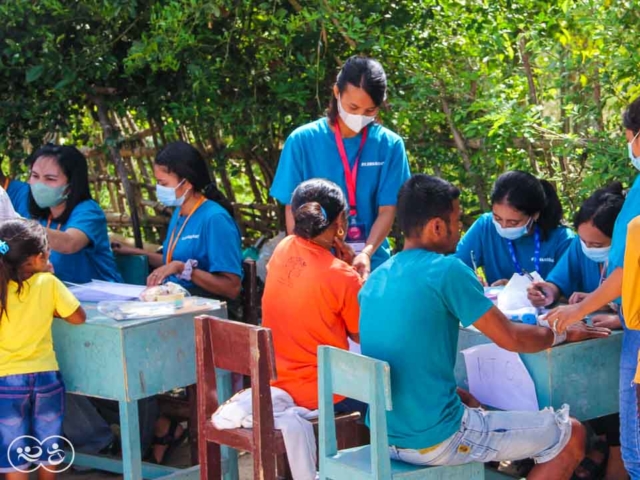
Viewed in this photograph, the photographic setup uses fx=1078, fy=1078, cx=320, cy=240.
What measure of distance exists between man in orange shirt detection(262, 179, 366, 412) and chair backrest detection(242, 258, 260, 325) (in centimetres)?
103

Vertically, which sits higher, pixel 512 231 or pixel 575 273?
pixel 512 231

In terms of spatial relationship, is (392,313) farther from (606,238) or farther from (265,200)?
(265,200)

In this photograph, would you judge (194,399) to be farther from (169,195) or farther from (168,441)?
(169,195)

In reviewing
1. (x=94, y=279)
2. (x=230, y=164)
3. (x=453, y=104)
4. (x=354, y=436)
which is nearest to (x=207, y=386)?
(x=354, y=436)

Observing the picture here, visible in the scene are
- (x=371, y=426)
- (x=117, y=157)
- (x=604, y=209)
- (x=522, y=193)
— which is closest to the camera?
(x=371, y=426)

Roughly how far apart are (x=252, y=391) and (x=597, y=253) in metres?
1.54

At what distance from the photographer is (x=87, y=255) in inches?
201

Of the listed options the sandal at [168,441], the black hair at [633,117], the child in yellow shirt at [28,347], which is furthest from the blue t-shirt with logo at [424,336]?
the sandal at [168,441]

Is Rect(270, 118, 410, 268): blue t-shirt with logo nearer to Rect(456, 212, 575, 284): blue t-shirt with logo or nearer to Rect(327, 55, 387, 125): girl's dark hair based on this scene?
Rect(327, 55, 387, 125): girl's dark hair

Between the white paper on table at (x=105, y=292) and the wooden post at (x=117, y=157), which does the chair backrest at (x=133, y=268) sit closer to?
the white paper on table at (x=105, y=292)

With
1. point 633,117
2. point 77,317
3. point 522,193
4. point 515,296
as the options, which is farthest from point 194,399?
point 633,117

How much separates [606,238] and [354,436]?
1.26 m

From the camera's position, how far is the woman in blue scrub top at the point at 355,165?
15.0 ft

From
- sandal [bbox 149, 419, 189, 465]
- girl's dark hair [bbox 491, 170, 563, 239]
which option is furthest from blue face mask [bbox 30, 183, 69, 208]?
girl's dark hair [bbox 491, 170, 563, 239]
